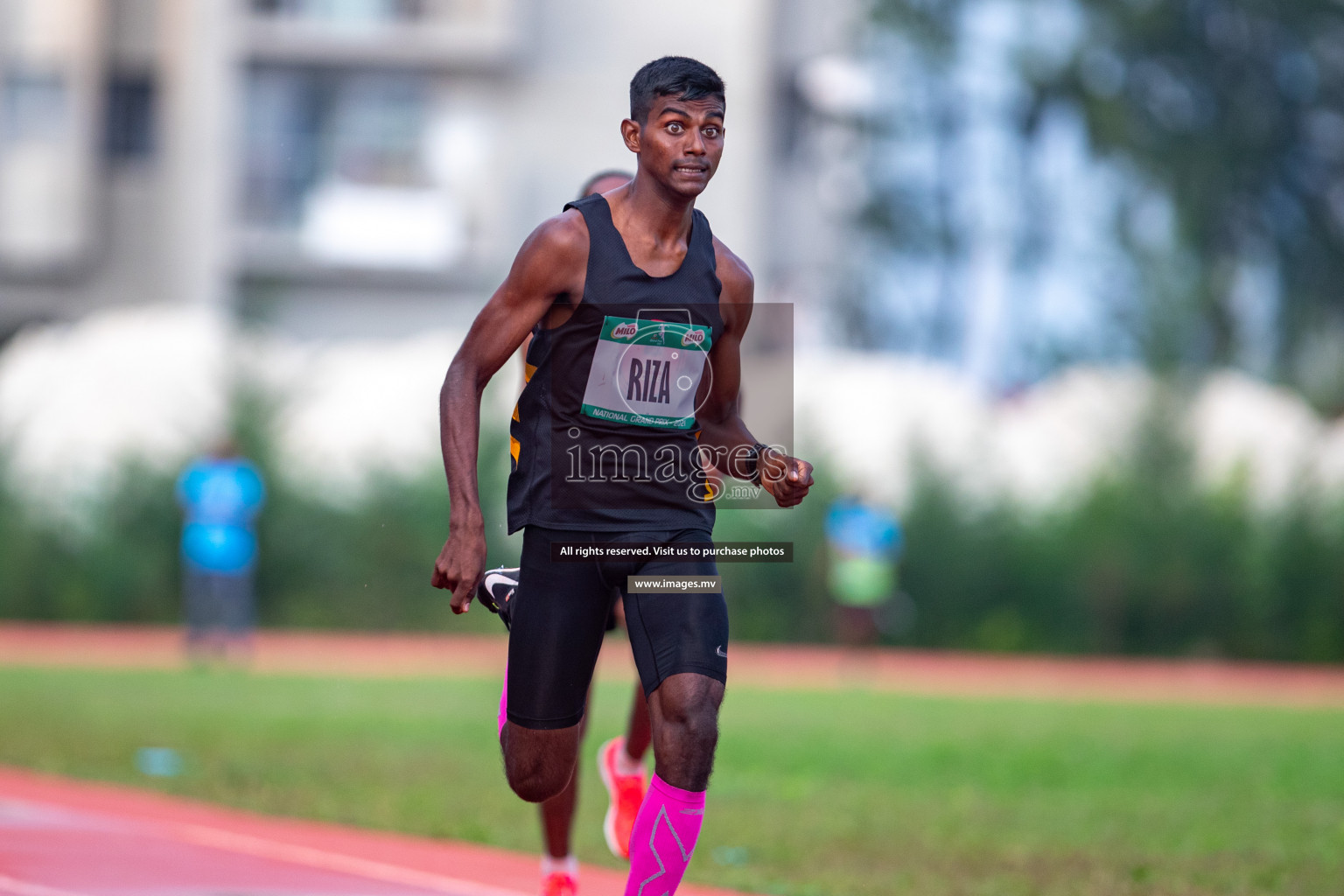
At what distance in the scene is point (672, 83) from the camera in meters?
5.14

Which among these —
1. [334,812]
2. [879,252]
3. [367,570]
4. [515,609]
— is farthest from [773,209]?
[515,609]

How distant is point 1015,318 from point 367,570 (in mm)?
23769

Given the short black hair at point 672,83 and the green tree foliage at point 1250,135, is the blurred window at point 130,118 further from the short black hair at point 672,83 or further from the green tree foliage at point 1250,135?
the short black hair at point 672,83

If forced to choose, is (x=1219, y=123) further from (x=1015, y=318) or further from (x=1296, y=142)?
(x=1015, y=318)

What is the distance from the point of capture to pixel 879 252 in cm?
4491

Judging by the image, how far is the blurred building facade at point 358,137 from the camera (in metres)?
34.7

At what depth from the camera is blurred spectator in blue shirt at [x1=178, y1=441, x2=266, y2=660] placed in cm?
2078

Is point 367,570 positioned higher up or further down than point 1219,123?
further down

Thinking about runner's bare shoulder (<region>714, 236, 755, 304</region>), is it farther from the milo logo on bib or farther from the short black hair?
the short black hair

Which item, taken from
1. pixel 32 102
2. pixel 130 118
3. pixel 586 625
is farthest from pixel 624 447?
pixel 130 118

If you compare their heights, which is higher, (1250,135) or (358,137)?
(1250,135)

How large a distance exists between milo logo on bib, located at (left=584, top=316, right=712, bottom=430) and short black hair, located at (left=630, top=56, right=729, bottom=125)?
0.56m

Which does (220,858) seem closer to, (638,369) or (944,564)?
(638,369)

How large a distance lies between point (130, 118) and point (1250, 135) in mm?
21775
